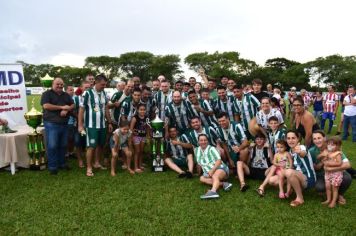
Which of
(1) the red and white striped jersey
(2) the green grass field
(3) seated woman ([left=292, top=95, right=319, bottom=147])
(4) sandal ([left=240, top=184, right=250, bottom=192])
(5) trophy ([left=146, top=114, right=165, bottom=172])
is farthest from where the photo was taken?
(1) the red and white striped jersey

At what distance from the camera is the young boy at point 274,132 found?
18.9ft

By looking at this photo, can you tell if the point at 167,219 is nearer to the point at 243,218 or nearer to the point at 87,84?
the point at 243,218

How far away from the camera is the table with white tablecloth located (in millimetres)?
6613

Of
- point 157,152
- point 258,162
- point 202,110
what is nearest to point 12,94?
point 157,152

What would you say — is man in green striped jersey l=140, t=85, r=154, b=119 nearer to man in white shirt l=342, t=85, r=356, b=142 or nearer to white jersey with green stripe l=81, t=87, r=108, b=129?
white jersey with green stripe l=81, t=87, r=108, b=129

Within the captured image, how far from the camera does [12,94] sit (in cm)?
763

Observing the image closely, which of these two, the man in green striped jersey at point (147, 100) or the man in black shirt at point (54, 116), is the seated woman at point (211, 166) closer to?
the man in green striped jersey at point (147, 100)

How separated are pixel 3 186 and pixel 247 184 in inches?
168

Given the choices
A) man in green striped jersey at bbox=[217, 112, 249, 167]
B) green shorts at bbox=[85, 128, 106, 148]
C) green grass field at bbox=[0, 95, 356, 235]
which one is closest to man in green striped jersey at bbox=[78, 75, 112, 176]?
green shorts at bbox=[85, 128, 106, 148]

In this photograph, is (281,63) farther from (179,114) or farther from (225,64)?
(179,114)

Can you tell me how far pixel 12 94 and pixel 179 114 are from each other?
12.7ft

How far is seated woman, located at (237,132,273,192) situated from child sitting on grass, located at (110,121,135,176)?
7.18 ft

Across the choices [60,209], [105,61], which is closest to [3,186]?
[60,209]

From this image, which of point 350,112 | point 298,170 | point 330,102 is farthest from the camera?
point 330,102
